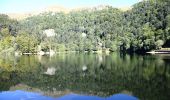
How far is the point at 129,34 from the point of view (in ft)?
Result: 596

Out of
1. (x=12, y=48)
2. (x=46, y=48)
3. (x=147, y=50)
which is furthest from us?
(x=46, y=48)

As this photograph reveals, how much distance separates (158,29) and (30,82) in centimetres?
12374

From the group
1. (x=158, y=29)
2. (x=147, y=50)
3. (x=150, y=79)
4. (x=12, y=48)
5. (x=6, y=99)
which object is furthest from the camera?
(x=12, y=48)

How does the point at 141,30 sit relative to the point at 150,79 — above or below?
above

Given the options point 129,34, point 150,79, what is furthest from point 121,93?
point 129,34

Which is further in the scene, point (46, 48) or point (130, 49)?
point (46, 48)

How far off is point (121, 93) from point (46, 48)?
15489cm

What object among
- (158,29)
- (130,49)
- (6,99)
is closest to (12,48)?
(130,49)

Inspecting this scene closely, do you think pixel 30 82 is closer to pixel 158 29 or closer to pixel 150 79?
pixel 150 79

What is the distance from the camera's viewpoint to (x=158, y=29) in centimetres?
16588

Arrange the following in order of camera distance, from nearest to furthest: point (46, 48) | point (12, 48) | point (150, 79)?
1. point (150, 79)
2. point (12, 48)
3. point (46, 48)

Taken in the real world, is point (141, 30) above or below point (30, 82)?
above

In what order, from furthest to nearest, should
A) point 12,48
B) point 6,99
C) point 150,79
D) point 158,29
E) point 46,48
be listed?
Result: point 46,48, point 12,48, point 158,29, point 150,79, point 6,99

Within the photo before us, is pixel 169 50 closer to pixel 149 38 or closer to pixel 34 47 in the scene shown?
pixel 149 38
